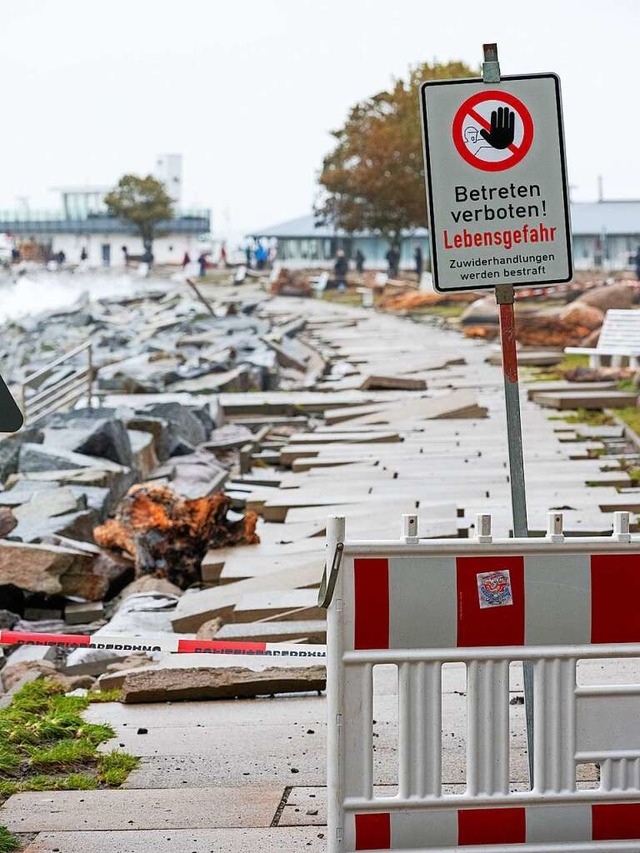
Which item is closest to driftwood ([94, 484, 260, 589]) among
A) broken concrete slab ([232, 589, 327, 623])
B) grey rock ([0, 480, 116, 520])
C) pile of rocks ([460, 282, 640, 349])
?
grey rock ([0, 480, 116, 520])

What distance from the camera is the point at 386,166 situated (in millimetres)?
64750

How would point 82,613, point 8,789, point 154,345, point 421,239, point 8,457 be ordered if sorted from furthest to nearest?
point 421,239, point 154,345, point 8,457, point 82,613, point 8,789

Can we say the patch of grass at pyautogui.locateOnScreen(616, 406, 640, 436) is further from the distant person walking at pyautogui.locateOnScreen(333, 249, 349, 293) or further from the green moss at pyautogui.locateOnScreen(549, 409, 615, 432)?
the distant person walking at pyautogui.locateOnScreen(333, 249, 349, 293)

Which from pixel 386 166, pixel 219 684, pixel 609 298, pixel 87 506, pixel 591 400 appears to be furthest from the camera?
pixel 386 166

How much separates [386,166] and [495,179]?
60547 millimetres

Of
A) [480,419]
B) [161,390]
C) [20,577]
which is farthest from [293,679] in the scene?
[161,390]

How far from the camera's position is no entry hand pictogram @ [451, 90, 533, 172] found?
5.07 m

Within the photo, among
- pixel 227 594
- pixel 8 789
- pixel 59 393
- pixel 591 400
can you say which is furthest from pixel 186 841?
pixel 59 393

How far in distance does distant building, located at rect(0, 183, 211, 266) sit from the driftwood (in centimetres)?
10600

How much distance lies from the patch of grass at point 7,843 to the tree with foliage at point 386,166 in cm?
5571

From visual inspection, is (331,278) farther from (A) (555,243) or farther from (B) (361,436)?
(A) (555,243)

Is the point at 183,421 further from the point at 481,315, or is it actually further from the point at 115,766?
the point at 481,315

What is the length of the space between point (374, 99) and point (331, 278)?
10943 millimetres

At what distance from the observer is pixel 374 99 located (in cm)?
7388
